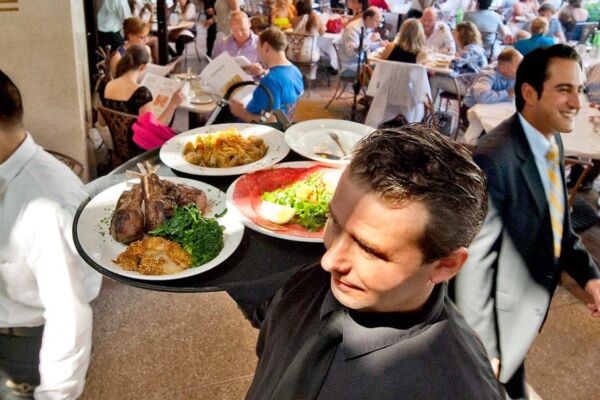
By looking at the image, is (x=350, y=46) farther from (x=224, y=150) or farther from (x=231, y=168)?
(x=231, y=168)

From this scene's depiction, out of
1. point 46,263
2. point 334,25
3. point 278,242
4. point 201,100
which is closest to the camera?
point 278,242

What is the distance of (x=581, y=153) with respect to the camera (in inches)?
157

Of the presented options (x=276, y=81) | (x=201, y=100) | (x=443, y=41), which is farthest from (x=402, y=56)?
(x=201, y=100)

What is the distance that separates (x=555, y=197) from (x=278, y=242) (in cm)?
124

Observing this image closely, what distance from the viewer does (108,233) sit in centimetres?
130

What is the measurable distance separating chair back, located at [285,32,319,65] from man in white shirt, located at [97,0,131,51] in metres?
2.42

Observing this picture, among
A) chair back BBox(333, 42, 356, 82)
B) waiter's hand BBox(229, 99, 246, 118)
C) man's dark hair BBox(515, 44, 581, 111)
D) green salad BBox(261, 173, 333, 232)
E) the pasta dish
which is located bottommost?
chair back BBox(333, 42, 356, 82)

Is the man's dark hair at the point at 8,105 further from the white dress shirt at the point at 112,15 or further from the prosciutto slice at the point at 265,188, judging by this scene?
the white dress shirt at the point at 112,15

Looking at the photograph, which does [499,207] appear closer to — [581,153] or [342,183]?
[342,183]

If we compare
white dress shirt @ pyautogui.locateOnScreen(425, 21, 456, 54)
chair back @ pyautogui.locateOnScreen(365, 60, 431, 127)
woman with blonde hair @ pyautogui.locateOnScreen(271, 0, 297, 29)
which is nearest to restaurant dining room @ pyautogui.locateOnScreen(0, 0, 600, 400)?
chair back @ pyautogui.locateOnScreen(365, 60, 431, 127)

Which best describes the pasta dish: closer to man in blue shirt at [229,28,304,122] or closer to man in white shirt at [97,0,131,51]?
man in blue shirt at [229,28,304,122]

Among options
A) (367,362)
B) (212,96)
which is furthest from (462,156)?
(212,96)

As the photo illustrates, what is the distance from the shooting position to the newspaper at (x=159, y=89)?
4.21 metres

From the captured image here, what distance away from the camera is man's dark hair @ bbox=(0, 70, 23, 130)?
1865 mm
